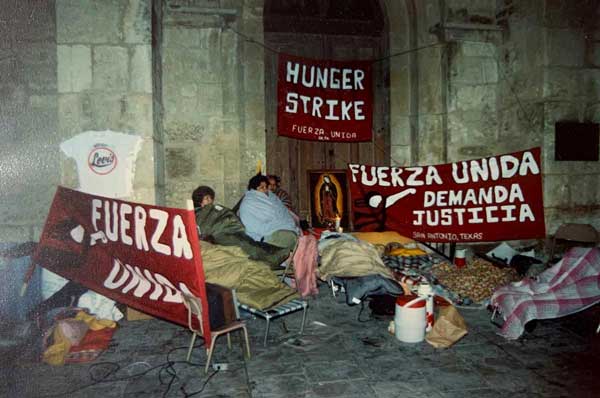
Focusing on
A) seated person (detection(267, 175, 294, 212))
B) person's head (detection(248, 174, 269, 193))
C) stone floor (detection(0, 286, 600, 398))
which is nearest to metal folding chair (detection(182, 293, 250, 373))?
stone floor (detection(0, 286, 600, 398))

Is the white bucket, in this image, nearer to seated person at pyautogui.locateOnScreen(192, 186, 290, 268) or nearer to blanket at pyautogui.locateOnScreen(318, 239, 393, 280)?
blanket at pyautogui.locateOnScreen(318, 239, 393, 280)


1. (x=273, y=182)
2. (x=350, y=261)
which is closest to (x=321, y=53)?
(x=273, y=182)

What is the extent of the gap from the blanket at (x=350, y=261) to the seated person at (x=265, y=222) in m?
0.67

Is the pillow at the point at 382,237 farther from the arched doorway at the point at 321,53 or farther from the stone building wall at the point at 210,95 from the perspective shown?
the stone building wall at the point at 210,95

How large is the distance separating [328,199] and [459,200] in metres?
2.53

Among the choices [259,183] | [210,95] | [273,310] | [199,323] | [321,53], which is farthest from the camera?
[321,53]

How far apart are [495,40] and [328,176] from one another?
4.11 meters

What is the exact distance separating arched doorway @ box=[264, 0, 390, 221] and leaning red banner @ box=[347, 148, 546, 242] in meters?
1.53

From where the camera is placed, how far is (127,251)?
465cm

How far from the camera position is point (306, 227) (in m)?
8.12

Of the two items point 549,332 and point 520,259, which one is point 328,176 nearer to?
point 520,259

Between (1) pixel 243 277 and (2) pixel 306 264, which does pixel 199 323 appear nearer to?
(1) pixel 243 277

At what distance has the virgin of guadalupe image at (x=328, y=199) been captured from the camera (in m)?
8.54

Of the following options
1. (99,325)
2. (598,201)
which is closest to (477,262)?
(598,201)
